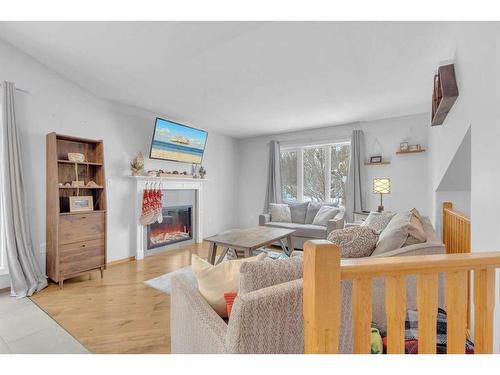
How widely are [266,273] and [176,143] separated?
3728mm

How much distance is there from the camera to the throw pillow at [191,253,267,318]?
→ 1.21m

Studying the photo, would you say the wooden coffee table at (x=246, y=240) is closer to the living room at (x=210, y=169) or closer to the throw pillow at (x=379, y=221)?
the living room at (x=210, y=169)

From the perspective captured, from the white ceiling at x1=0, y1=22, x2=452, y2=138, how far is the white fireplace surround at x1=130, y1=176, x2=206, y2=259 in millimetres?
1160

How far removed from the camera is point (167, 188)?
14.4ft

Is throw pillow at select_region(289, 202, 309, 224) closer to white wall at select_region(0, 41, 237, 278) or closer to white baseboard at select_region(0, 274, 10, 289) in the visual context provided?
white wall at select_region(0, 41, 237, 278)

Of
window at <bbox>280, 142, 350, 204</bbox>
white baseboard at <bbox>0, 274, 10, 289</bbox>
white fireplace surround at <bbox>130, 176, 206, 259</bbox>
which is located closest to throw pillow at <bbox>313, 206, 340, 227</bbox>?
window at <bbox>280, 142, 350, 204</bbox>

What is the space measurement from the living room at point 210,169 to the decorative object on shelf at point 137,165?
0.08 feet

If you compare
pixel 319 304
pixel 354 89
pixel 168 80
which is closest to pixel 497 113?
pixel 319 304

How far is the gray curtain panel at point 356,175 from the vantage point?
462 centimetres

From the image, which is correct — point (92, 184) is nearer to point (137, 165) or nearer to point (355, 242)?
point (137, 165)

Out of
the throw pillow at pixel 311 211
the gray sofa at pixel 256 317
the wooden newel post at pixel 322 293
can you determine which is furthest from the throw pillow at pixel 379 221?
the wooden newel post at pixel 322 293

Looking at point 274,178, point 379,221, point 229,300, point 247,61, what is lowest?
point 229,300

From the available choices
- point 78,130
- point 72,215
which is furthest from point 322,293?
point 78,130

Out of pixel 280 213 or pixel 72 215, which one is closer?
pixel 72 215
